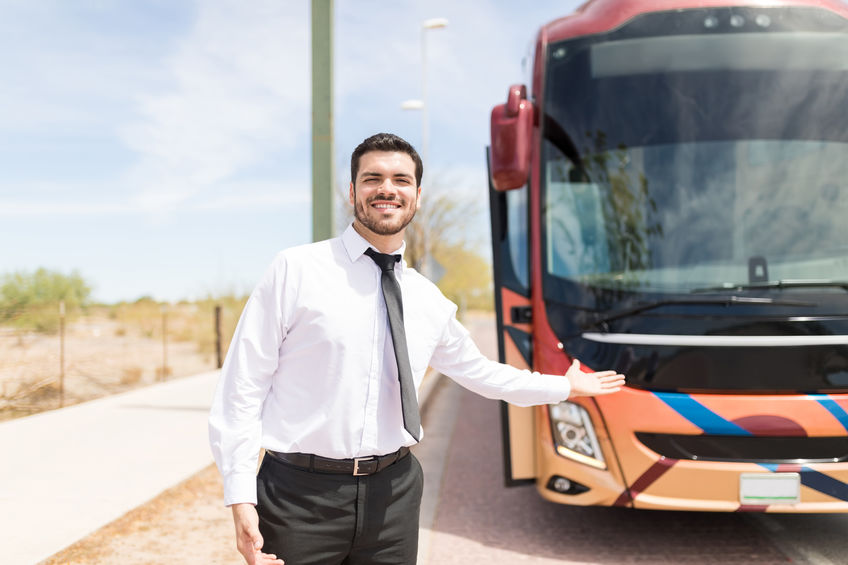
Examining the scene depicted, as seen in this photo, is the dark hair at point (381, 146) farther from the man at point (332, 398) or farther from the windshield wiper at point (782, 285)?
the windshield wiper at point (782, 285)

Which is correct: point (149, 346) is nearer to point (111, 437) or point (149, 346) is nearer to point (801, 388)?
point (111, 437)

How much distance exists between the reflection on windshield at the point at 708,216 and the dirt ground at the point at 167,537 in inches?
104

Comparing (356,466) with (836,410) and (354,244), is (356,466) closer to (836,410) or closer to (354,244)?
(354,244)

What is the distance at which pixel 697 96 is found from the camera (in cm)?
455

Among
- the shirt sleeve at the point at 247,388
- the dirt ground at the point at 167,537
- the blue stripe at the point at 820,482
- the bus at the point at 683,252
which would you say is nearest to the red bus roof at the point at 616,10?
the bus at the point at 683,252

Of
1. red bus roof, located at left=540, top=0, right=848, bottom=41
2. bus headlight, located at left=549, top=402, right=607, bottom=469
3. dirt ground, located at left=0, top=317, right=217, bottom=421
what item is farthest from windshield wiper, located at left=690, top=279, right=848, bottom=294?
dirt ground, located at left=0, top=317, right=217, bottom=421

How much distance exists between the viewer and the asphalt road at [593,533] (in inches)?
175

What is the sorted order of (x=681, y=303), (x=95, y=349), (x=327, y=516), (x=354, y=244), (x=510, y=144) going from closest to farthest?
1. (x=327, y=516)
2. (x=354, y=244)
3. (x=681, y=303)
4. (x=510, y=144)
5. (x=95, y=349)

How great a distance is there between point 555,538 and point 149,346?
1768 cm

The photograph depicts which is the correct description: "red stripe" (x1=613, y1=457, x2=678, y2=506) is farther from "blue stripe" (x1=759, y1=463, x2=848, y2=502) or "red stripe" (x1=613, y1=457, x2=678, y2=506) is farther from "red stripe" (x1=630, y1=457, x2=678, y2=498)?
"blue stripe" (x1=759, y1=463, x2=848, y2=502)

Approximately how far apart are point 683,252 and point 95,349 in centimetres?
1658

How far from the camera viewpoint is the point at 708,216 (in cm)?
441

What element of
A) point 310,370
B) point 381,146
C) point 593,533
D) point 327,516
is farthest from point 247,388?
point 593,533

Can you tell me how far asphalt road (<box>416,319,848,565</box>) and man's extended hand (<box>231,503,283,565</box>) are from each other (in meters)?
2.47
